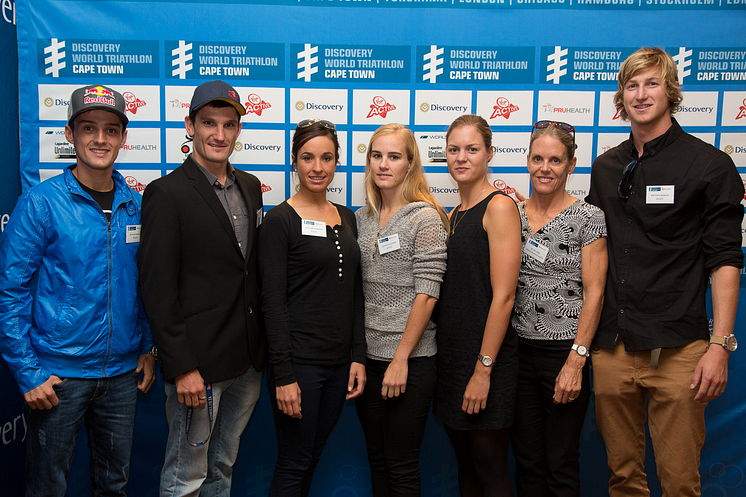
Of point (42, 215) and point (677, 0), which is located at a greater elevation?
point (677, 0)

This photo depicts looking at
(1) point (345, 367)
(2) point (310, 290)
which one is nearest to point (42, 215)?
(2) point (310, 290)

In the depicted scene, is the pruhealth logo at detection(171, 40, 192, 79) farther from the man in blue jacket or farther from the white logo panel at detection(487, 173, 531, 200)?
the white logo panel at detection(487, 173, 531, 200)

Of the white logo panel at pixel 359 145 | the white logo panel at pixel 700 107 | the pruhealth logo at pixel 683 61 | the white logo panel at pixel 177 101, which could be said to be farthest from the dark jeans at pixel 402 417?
the pruhealth logo at pixel 683 61

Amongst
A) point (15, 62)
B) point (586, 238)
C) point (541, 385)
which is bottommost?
point (541, 385)

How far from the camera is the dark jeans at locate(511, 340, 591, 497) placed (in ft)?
6.03

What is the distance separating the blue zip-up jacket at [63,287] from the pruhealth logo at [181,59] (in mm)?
1060

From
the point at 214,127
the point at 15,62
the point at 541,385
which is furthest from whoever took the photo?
the point at 15,62

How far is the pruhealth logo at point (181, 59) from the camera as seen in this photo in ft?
8.05

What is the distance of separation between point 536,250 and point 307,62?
1722 millimetres

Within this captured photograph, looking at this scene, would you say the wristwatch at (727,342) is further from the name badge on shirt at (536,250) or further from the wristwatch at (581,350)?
the name badge on shirt at (536,250)

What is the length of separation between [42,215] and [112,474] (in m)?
1.15

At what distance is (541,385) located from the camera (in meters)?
1.89

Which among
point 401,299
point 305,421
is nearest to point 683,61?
point 401,299

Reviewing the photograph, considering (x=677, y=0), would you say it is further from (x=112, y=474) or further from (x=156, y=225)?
(x=112, y=474)
